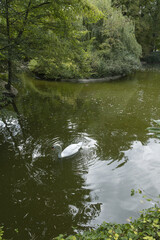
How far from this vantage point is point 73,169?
4.70 metres

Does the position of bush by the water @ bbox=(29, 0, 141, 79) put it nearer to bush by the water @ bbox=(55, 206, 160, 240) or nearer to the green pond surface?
the green pond surface

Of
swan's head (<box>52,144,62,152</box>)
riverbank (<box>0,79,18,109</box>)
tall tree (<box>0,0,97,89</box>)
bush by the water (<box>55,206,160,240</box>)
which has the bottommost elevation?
swan's head (<box>52,144,62,152</box>)

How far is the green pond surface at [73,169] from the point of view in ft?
11.0

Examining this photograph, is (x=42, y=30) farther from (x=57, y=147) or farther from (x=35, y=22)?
(x=57, y=147)

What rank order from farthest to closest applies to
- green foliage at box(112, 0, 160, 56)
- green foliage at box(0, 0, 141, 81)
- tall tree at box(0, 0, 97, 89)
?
green foliage at box(112, 0, 160, 56)
tall tree at box(0, 0, 97, 89)
green foliage at box(0, 0, 141, 81)

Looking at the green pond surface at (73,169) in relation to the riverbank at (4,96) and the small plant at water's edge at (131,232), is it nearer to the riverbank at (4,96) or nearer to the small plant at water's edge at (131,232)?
the riverbank at (4,96)

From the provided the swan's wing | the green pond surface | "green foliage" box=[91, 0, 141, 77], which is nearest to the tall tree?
the green pond surface

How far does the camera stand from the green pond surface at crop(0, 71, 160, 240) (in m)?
3.36

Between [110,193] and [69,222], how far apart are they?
1133 mm

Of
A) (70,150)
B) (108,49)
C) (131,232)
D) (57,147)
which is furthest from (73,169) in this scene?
(108,49)

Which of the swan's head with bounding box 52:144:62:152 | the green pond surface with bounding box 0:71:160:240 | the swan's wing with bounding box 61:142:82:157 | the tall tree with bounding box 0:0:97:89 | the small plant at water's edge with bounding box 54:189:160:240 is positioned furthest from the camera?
the tall tree with bounding box 0:0:97:89

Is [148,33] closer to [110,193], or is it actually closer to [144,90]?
[144,90]

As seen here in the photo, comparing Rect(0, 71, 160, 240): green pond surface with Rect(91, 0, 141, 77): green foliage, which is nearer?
Rect(0, 71, 160, 240): green pond surface

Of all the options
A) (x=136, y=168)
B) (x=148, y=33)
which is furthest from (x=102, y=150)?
(x=148, y=33)
